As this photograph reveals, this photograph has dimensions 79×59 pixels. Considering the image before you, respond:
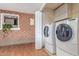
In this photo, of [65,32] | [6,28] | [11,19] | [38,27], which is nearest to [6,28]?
[6,28]

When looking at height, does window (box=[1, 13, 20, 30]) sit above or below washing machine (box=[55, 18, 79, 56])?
above

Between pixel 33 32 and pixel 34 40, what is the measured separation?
0.31 m

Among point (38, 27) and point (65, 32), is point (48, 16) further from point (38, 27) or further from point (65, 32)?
point (65, 32)

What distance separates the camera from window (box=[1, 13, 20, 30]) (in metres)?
3.29

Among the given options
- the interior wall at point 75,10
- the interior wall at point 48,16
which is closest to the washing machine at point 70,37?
the interior wall at point 75,10

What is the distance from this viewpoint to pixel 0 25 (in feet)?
11.6

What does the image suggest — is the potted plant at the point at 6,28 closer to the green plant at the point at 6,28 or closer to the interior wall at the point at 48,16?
the green plant at the point at 6,28

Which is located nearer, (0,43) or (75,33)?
(75,33)

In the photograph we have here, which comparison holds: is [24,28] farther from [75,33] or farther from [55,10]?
[75,33]

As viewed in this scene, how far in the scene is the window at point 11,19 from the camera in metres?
3.29

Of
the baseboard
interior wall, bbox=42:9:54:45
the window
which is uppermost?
interior wall, bbox=42:9:54:45

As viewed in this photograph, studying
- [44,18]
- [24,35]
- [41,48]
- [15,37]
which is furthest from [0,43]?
[44,18]

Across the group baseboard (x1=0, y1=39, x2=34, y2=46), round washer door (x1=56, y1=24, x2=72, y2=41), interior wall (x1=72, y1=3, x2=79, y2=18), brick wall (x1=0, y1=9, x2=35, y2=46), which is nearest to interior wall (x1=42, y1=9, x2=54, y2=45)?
brick wall (x1=0, y1=9, x2=35, y2=46)

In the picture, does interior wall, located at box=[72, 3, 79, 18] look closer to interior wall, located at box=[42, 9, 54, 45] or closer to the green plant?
interior wall, located at box=[42, 9, 54, 45]
